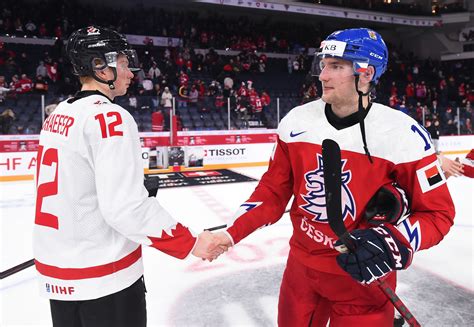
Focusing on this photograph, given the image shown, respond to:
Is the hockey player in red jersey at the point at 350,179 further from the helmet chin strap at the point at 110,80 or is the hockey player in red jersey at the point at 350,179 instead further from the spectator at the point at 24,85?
the spectator at the point at 24,85

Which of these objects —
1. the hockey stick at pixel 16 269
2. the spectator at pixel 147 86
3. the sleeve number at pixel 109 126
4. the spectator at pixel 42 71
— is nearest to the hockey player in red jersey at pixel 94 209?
the sleeve number at pixel 109 126

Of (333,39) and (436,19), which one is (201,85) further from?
(436,19)

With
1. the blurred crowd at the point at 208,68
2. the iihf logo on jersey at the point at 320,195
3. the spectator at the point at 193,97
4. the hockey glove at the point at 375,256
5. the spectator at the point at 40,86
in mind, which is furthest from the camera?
the blurred crowd at the point at 208,68

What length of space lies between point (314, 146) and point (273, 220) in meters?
0.37

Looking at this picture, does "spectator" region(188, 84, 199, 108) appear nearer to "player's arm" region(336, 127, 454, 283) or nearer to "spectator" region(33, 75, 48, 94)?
"spectator" region(33, 75, 48, 94)

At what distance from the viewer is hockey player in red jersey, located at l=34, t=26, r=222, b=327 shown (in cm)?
130

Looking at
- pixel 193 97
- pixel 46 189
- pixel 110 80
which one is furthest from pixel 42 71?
pixel 46 189

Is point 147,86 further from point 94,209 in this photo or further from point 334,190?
point 334,190

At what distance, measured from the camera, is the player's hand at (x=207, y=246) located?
1495mm

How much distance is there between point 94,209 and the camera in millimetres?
1371

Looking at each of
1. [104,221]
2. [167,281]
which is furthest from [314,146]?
[167,281]

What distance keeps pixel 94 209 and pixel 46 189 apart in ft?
0.55

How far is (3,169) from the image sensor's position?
8047mm

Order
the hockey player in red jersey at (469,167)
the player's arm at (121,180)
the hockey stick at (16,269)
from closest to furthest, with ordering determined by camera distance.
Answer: the player's arm at (121,180)
the hockey player in red jersey at (469,167)
the hockey stick at (16,269)
